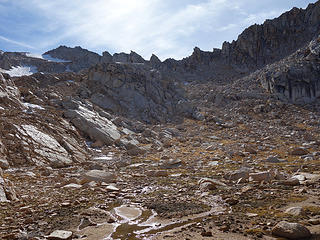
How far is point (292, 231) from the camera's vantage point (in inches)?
317

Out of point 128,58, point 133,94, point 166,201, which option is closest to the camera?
point 166,201

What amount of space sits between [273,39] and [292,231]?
114m

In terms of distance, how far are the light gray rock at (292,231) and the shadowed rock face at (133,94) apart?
48.2 metres

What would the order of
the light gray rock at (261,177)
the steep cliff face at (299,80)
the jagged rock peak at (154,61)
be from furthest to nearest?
the jagged rock peak at (154,61), the steep cliff face at (299,80), the light gray rock at (261,177)

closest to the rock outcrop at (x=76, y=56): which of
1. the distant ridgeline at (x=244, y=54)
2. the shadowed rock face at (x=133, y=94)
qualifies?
the distant ridgeline at (x=244, y=54)

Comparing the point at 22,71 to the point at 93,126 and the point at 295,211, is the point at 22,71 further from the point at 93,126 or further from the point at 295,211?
the point at 295,211

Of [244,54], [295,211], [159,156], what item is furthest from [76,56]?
[295,211]

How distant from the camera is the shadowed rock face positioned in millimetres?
57406

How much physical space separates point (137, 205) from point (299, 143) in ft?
99.7

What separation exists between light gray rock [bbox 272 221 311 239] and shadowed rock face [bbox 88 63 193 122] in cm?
4818

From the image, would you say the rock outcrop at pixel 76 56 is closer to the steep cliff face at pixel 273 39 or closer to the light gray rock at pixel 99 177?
the steep cliff face at pixel 273 39

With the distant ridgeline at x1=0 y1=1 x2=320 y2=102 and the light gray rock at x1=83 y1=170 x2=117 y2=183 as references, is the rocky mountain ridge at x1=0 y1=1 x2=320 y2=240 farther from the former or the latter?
the distant ridgeline at x1=0 y1=1 x2=320 y2=102

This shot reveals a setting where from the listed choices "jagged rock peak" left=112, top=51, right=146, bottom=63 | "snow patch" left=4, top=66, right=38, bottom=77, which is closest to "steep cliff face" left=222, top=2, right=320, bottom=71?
"jagged rock peak" left=112, top=51, right=146, bottom=63

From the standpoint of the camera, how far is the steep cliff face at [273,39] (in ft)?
334
